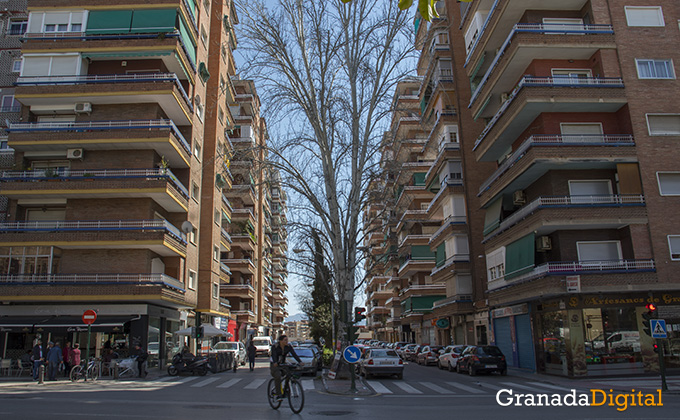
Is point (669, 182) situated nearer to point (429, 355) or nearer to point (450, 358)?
point (450, 358)

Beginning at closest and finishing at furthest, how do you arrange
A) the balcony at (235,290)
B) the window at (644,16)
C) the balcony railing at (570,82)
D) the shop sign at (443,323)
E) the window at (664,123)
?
the window at (664,123) → the balcony railing at (570,82) → the window at (644,16) → the shop sign at (443,323) → the balcony at (235,290)

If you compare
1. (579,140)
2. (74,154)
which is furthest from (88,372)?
(579,140)

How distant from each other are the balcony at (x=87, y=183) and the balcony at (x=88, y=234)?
1.60 m

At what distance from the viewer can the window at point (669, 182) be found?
22516mm

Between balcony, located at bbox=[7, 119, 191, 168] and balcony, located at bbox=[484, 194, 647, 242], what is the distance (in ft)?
65.0

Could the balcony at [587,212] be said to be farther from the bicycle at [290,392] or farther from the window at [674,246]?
the bicycle at [290,392]

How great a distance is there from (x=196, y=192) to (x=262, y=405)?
81.8ft

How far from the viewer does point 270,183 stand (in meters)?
18.0

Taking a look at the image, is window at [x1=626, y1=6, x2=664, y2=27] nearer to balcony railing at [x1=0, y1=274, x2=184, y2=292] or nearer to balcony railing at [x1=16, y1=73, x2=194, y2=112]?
balcony railing at [x1=16, y1=73, x2=194, y2=112]

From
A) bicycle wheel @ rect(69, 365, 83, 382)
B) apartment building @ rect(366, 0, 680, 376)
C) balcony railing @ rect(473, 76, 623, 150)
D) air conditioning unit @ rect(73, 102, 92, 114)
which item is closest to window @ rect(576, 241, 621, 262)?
apartment building @ rect(366, 0, 680, 376)

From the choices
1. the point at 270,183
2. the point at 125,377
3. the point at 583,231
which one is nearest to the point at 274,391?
the point at 270,183

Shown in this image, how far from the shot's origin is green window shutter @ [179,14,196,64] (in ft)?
101

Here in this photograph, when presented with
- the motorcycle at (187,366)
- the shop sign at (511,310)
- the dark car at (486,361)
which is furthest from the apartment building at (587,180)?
the motorcycle at (187,366)

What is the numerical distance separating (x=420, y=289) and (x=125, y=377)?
1296 inches
